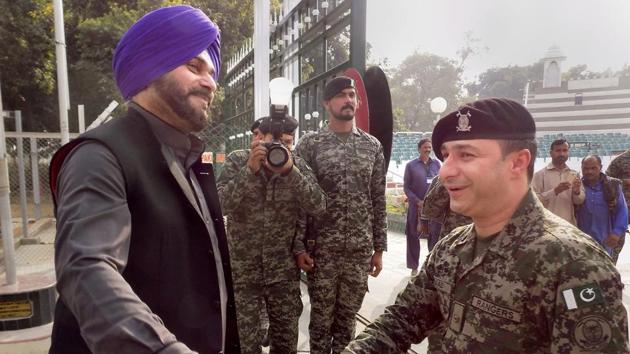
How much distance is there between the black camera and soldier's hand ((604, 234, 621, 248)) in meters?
4.15

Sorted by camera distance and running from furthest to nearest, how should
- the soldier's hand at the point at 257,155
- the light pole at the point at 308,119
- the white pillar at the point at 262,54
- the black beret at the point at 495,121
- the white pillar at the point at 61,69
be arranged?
1. the white pillar at the point at 262,54
2. the white pillar at the point at 61,69
3. the light pole at the point at 308,119
4. the soldier's hand at the point at 257,155
5. the black beret at the point at 495,121

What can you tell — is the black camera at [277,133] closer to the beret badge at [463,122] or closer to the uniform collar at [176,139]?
the uniform collar at [176,139]

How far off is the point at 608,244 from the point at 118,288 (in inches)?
230

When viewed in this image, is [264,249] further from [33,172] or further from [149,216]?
[33,172]

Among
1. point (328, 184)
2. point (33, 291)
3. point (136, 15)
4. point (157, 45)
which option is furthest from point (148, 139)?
point (136, 15)

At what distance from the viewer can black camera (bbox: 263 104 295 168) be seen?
9.57 ft

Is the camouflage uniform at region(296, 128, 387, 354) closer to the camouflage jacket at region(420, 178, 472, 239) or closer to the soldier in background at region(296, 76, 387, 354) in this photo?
the soldier in background at region(296, 76, 387, 354)

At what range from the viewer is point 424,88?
56750 mm

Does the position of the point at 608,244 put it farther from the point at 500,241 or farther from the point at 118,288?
the point at 118,288

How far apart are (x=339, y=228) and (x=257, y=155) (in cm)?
84

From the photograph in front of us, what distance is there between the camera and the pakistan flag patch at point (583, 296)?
118 centimetres

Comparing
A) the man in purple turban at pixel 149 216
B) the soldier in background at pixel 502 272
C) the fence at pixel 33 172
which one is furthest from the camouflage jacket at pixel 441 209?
the fence at pixel 33 172

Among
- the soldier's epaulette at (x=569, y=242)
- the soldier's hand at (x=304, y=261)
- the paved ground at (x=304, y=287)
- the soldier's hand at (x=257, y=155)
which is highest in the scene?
the soldier's hand at (x=257, y=155)

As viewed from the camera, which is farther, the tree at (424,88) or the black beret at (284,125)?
the tree at (424,88)
